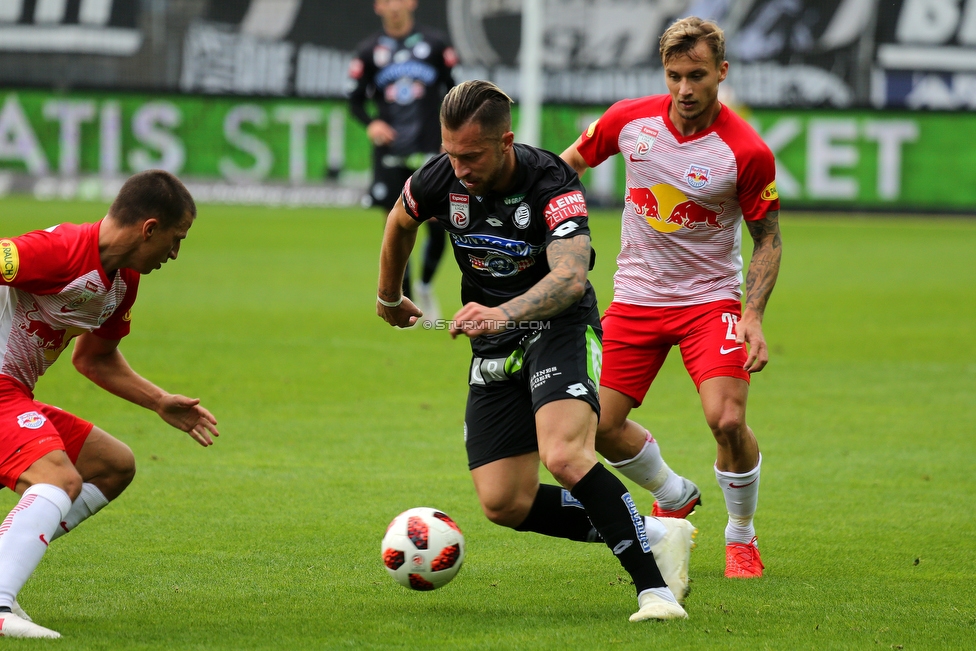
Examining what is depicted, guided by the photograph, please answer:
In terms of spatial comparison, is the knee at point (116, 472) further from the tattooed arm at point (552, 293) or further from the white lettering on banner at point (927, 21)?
the white lettering on banner at point (927, 21)

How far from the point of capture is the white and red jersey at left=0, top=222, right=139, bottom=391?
4211 mm

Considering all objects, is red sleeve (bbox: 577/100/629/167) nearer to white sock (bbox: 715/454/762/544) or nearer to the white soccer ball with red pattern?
white sock (bbox: 715/454/762/544)

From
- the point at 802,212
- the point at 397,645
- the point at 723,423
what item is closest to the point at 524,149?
the point at 723,423

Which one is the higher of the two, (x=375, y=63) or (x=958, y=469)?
(x=375, y=63)

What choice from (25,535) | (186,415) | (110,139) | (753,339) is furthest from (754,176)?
(110,139)

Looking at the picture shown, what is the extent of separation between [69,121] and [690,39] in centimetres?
2413

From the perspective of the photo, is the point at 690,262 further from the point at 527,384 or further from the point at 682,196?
the point at 527,384

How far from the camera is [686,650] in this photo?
4.10 m

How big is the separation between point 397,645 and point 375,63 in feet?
30.5

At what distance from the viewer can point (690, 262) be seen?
561 cm

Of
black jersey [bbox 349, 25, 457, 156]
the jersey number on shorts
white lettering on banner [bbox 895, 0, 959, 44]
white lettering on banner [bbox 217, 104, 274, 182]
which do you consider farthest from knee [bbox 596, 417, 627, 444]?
white lettering on banner [bbox 895, 0, 959, 44]

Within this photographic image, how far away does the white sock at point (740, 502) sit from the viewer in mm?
5270

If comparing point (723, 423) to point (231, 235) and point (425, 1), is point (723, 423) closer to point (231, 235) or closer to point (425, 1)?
point (231, 235)

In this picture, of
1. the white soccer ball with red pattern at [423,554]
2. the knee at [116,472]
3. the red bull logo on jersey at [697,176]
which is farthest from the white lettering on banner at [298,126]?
the white soccer ball with red pattern at [423,554]
